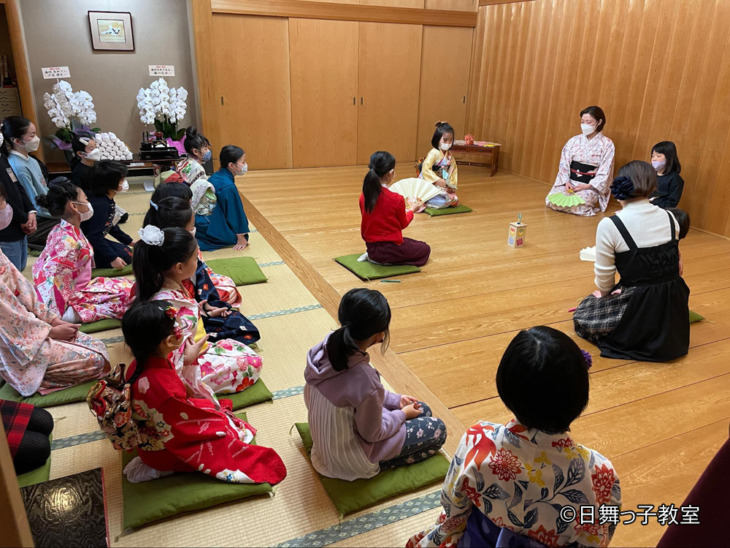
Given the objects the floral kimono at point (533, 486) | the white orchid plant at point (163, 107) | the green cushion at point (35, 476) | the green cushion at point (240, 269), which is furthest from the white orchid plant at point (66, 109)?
the floral kimono at point (533, 486)

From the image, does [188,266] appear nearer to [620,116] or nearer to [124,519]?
[124,519]

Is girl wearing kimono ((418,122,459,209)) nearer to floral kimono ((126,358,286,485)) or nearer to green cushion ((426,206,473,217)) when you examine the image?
green cushion ((426,206,473,217))

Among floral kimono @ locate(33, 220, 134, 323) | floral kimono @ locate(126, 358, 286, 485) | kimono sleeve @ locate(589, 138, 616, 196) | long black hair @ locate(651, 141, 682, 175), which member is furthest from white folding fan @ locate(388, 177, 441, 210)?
floral kimono @ locate(126, 358, 286, 485)

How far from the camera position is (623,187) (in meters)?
2.63

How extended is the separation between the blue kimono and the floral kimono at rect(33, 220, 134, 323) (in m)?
1.16

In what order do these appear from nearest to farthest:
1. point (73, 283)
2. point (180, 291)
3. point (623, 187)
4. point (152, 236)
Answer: point (152, 236) < point (180, 291) < point (623, 187) < point (73, 283)

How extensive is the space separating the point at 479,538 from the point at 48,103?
6.32 meters

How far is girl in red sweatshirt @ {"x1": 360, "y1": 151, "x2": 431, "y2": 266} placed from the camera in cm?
379

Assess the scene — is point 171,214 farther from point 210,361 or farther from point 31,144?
point 31,144

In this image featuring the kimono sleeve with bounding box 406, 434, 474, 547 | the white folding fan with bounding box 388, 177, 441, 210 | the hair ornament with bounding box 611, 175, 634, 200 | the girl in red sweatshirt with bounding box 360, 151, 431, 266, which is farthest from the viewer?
the white folding fan with bounding box 388, 177, 441, 210

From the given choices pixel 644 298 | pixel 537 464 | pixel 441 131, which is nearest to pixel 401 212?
pixel 644 298

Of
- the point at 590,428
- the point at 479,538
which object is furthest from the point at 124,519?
the point at 590,428

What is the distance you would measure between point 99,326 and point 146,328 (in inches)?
61.2

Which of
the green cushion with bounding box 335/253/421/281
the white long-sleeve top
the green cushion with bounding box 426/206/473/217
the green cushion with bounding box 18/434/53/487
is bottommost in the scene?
the green cushion with bounding box 18/434/53/487
